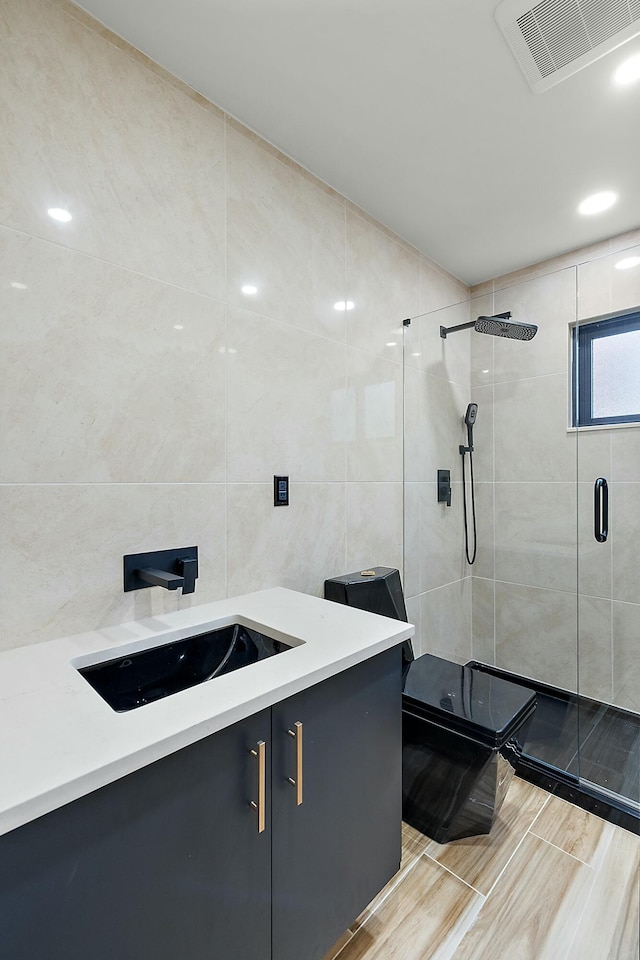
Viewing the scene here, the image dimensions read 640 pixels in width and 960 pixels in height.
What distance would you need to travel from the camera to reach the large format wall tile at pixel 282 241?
150cm

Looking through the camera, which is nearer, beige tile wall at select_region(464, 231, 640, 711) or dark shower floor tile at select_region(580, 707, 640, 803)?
dark shower floor tile at select_region(580, 707, 640, 803)

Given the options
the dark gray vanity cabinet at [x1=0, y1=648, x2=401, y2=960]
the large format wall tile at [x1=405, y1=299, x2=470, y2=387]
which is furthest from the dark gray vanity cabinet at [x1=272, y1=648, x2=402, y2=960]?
the large format wall tile at [x1=405, y1=299, x2=470, y2=387]

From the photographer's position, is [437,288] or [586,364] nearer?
[586,364]

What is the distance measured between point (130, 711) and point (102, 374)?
2.76 ft

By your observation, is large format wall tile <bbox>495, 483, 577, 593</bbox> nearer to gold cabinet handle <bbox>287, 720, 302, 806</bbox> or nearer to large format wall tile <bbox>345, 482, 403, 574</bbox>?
large format wall tile <bbox>345, 482, 403, 574</bbox>

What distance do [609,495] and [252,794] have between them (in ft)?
6.01

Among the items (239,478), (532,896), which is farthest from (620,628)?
(239,478)

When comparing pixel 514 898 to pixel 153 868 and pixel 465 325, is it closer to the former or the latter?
pixel 153 868

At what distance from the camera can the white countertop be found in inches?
24.5

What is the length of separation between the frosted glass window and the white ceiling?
639 millimetres

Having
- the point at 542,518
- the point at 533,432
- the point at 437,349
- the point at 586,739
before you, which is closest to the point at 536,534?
the point at 542,518

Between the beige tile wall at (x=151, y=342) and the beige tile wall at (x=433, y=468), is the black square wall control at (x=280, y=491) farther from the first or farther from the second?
the beige tile wall at (x=433, y=468)

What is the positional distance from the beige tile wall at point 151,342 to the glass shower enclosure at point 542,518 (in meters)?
0.61

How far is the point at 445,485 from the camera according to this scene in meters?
2.32
